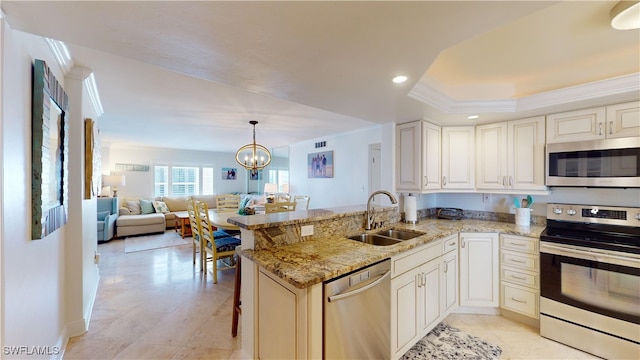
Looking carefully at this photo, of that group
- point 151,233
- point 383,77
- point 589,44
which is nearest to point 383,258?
point 383,77

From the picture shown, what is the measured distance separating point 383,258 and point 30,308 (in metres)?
2.07

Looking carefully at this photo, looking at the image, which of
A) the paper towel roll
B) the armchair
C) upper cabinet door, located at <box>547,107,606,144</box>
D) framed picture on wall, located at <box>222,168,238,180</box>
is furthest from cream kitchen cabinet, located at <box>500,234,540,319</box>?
framed picture on wall, located at <box>222,168,238,180</box>

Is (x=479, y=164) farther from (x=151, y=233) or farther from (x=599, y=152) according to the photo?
(x=151, y=233)

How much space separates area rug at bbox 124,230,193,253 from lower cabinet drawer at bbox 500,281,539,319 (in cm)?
550

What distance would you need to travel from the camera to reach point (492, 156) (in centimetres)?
293

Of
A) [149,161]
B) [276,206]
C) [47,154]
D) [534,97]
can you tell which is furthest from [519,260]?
[149,161]

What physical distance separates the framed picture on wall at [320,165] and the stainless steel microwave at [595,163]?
3.90 m

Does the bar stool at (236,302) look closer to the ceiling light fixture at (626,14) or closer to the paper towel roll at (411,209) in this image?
the paper towel roll at (411,209)

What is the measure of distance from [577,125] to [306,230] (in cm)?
→ 274

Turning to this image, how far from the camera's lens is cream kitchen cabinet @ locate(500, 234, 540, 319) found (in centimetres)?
236

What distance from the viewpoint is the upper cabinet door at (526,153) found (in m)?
2.62

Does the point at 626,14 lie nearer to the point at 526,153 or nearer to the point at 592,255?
the point at 526,153

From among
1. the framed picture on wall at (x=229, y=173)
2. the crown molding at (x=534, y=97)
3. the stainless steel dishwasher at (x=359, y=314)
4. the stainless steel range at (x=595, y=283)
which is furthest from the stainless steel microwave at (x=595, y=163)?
the framed picture on wall at (x=229, y=173)

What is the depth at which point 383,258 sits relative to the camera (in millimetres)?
1675
